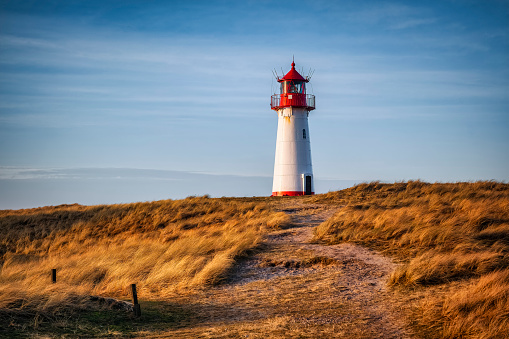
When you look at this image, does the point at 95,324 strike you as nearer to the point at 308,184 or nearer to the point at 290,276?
the point at 290,276

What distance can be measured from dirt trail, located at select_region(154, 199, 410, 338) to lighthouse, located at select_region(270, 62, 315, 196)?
50.3ft

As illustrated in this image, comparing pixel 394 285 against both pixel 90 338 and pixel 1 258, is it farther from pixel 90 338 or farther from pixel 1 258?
pixel 1 258

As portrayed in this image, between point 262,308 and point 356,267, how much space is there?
341cm

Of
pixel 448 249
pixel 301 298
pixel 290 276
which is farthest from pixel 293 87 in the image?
pixel 301 298

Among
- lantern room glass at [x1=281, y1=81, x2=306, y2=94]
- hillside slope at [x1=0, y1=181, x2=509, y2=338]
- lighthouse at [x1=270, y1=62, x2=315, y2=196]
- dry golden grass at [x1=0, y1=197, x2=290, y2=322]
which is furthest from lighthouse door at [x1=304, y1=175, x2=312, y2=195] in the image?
hillside slope at [x1=0, y1=181, x2=509, y2=338]

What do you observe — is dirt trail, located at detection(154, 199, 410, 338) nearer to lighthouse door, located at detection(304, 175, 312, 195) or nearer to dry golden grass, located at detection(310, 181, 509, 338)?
dry golden grass, located at detection(310, 181, 509, 338)

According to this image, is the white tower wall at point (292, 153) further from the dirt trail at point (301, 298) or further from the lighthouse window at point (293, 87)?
the dirt trail at point (301, 298)

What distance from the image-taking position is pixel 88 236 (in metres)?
22.2

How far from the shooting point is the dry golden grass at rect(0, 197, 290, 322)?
1034 cm

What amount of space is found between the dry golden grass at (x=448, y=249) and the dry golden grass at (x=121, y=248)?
369 centimetres

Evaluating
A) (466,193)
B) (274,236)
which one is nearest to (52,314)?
(274,236)

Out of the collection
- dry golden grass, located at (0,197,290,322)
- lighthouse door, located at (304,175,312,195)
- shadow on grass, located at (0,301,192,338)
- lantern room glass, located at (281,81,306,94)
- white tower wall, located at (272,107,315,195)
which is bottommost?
shadow on grass, located at (0,301,192,338)

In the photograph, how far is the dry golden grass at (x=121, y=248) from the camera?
10.3m

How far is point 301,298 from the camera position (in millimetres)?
9789
